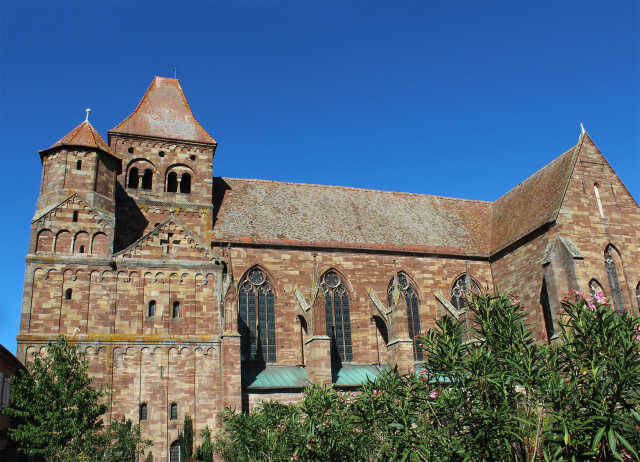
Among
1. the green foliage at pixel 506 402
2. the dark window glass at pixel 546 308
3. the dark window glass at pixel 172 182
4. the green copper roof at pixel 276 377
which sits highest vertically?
the dark window glass at pixel 172 182

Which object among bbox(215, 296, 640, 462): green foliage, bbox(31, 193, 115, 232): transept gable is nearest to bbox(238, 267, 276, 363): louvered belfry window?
bbox(31, 193, 115, 232): transept gable

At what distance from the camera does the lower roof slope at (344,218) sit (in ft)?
119

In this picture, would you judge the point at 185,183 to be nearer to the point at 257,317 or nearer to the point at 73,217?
the point at 73,217

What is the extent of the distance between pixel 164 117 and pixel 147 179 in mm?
5061

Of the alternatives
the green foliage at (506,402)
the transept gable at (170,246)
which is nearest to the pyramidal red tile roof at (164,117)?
the transept gable at (170,246)

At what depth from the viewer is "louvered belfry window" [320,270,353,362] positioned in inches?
1359

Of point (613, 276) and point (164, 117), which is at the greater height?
point (164, 117)

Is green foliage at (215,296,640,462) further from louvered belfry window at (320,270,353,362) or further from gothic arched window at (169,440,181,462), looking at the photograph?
louvered belfry window at (320,270,353,362)

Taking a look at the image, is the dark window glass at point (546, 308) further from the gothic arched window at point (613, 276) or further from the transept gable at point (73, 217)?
the transept gable at point (73, 217)

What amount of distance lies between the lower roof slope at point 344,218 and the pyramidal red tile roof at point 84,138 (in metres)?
8.01

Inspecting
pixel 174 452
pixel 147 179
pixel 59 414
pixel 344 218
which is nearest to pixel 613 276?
pixel 344 218

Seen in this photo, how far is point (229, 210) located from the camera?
3716 cm

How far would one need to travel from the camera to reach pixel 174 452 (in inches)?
1058

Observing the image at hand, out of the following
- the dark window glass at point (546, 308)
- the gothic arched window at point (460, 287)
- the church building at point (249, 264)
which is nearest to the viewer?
the church building at point (249, 264)
